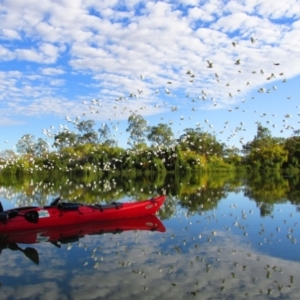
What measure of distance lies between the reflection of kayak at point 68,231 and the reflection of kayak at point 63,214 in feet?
0.52

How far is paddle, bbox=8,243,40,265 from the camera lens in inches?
403

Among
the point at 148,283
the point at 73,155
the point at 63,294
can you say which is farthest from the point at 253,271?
the point at 73,155

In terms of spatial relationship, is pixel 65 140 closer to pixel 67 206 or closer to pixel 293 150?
pixel 293 150

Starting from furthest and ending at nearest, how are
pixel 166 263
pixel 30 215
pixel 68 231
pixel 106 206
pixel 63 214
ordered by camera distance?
1. pixel 106 206
2. pixel 63 214
3. pixel 68 231
4. pixel 30 215
5. pixel 166 263

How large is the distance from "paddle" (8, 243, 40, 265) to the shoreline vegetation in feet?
148

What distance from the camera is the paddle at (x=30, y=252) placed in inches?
403

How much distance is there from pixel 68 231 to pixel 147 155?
50.8 meters

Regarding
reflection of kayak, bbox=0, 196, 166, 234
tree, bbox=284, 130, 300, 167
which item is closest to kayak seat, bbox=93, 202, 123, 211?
reflection of kayak, bbox=0, 196, 166, 234

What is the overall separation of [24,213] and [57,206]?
125 centimetres

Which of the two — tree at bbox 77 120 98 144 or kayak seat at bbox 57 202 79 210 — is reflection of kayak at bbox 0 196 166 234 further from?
tree at bbox 77 120 98 144

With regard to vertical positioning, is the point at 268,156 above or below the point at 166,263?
above

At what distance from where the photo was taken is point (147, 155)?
64.2m

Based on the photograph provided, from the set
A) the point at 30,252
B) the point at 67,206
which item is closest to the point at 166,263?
the point at 30,252

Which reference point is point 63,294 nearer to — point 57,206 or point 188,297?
point 188,297
